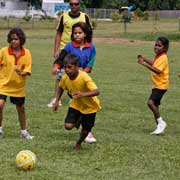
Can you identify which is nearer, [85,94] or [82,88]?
[85,94]

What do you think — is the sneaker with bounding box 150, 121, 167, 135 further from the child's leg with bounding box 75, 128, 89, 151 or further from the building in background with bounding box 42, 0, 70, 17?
the building in background with bounding box 42, 0, 70, 17

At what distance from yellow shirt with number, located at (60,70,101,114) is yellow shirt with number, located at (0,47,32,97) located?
75cm

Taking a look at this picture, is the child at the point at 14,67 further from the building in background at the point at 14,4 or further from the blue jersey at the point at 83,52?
the building in background at the point at 14,4

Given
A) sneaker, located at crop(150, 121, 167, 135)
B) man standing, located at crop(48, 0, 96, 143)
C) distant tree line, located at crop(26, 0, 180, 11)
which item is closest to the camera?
sneaker, located at crop(150, 121, 167, 135)

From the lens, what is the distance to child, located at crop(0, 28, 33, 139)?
768 cm

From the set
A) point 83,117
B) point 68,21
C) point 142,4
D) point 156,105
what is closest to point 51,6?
point 142,4

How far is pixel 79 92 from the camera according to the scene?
22.8ft

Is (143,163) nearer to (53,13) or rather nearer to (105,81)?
(105,81)

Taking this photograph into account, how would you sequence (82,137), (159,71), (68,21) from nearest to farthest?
(82,137) → (159,71) → (68,21)

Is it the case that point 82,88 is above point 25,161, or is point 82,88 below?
above

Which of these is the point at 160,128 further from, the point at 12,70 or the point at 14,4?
the point at 14,4

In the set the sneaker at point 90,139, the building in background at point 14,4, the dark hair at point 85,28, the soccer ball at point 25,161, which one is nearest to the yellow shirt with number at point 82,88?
the sneaker at point 90,139

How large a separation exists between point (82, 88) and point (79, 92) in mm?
170

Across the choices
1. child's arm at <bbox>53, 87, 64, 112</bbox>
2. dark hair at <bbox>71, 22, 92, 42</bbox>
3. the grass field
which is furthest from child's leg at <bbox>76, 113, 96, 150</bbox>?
dark hair at <bbox>71, 22, 92, 42</bbox>
